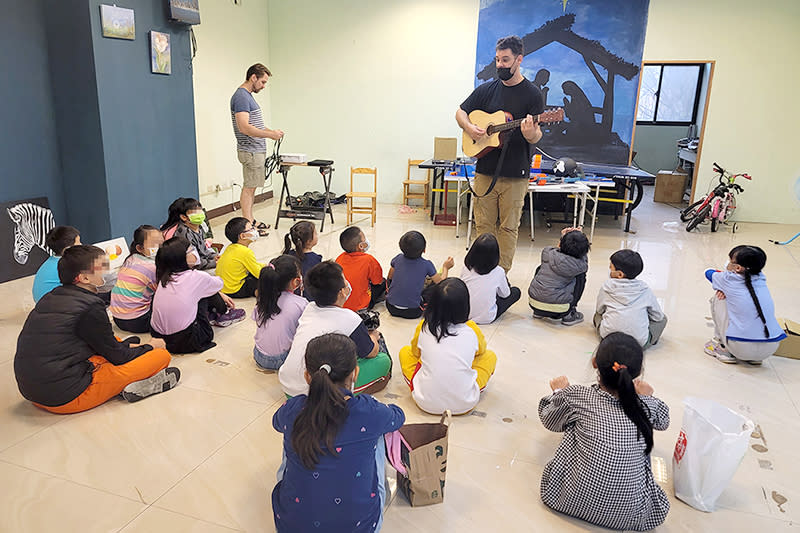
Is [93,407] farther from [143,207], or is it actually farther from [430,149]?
[430,149]

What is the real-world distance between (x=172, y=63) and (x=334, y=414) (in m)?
4.97

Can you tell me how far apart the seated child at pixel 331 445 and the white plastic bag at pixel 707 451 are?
1.17 metres

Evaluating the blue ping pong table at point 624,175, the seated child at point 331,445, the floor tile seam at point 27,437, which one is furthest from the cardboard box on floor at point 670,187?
the floor tile seam at point 27,437

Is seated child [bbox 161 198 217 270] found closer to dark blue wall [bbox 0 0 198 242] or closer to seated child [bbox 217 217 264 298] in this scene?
seated child [bbox 217 217 264 298]

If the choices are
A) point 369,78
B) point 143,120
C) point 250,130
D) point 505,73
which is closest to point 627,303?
point 505,73

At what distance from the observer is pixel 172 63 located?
18.4 ft

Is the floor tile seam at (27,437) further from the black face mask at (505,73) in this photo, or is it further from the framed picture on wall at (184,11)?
the framed picture on wall at (184,11)

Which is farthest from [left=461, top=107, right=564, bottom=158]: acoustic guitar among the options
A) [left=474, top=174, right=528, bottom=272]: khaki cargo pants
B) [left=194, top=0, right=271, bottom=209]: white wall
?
[left=194, top=0, right=271, bottom=209]: white wall

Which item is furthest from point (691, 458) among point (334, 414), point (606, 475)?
Answer: point (334, 414)

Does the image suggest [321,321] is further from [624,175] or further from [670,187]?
[670,187]

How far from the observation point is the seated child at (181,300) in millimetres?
3273

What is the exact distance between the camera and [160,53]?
541 centimetres

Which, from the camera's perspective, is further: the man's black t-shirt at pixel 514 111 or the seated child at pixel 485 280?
the man's black t-shirt at pixel 514 111

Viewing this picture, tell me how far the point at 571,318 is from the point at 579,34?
505cm
